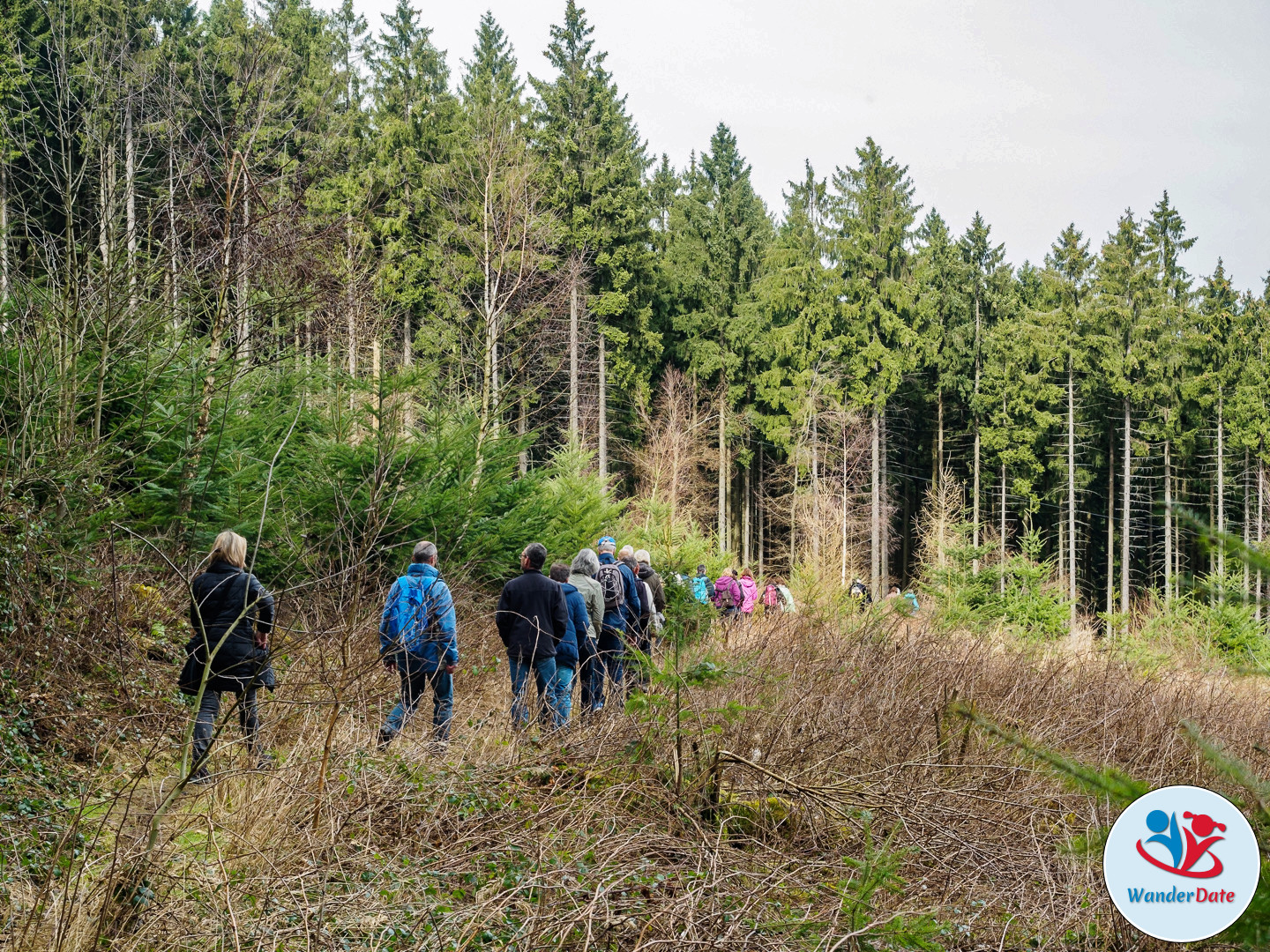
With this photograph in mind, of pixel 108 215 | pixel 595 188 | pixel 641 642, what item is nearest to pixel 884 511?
pixel 595 188

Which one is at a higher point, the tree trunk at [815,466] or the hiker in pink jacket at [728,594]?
the tree trunk at [815,466]

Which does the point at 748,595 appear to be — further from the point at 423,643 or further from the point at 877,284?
the point at 877,284

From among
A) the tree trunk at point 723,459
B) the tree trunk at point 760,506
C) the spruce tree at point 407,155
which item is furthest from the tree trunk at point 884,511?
the spruce tree at point 407,155

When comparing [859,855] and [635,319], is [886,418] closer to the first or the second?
[635,319]

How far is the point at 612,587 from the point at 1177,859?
7.44 metres

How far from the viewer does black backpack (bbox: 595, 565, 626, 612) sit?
891 cm

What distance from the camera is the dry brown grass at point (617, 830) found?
11.5 feet

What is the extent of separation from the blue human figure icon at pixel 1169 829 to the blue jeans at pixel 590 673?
584 centimetres

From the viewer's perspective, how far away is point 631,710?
509 cm

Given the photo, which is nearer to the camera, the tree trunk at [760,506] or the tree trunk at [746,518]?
the tree trunk at [746,518]

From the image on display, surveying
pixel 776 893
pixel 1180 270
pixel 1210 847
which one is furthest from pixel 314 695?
pixel 1180 270

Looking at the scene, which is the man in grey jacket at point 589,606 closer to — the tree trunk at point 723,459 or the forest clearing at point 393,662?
the forest clearing at point 393,662

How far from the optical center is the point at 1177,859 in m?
1.58

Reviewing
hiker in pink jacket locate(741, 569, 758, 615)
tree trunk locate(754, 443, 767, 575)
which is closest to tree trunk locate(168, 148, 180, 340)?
hiker in pink jacket locate(741, 569, 758, 615)
